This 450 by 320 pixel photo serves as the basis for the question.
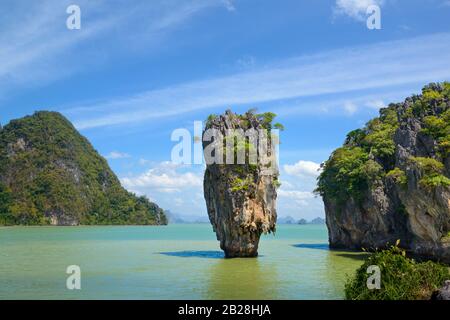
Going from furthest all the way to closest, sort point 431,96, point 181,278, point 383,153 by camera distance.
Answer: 1. point 383,153
2. point 431,96
3. point 181,278

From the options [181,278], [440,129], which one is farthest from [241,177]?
[440,129]

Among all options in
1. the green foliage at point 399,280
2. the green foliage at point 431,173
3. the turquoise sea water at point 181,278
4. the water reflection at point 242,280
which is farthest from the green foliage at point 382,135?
the green foliage at point 399,280

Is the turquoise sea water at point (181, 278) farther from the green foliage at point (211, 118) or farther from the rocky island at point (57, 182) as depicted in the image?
the rocky island at point (57, 182)

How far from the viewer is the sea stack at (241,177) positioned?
30172 mm

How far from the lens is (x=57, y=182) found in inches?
5162

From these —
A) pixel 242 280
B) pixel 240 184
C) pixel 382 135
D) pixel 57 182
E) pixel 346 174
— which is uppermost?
pixel 57 182

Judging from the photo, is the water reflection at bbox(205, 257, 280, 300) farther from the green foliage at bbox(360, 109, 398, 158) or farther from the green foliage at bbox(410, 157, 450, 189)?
the green foliage at bbox(360, 109, 398, 158)

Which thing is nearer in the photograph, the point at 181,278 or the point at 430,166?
the point at 181,278

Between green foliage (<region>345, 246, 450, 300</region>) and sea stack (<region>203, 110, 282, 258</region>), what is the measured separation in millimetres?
15749

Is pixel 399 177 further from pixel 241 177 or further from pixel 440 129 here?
pixel 241 177

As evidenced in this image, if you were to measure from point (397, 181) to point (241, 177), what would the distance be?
29.6ft

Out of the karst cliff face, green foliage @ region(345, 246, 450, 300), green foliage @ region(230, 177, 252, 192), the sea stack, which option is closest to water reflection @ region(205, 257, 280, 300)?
the sea stack

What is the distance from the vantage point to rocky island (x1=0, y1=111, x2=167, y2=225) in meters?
124

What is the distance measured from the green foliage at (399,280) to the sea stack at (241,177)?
1575cm
